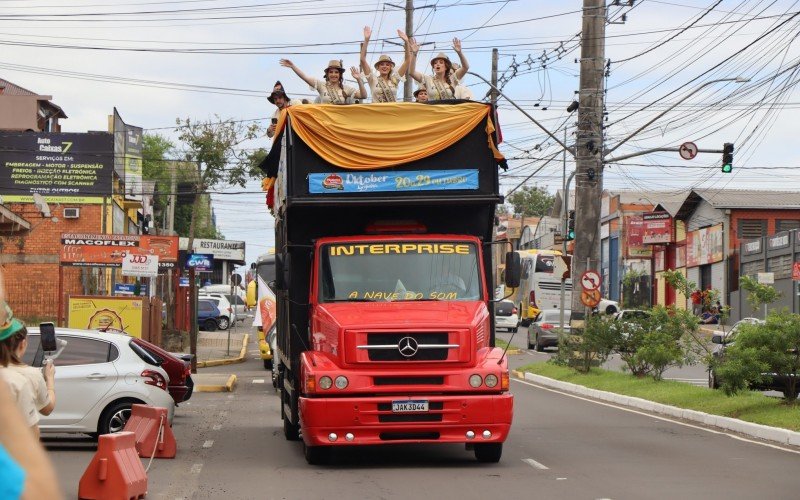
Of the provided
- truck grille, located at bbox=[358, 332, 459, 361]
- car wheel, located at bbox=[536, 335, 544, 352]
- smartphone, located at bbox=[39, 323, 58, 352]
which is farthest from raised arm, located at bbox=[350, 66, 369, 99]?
car wheel, located at bbox=[536, 335, 544, 352]

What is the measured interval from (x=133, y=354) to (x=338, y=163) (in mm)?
4087

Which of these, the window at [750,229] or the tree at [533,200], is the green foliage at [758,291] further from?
the tree at [533,200]

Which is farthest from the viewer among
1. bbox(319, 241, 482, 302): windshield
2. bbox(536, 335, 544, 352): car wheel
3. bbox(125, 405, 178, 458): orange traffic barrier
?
bbox(536, 335, 544, 352): car wheel

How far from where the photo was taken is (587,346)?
2852 centimetres

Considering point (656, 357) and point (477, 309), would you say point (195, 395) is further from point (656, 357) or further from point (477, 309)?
point (477, 309)

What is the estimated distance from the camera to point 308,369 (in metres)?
13.2

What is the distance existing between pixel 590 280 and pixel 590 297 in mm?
458

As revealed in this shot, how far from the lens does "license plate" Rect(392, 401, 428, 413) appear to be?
1309cm

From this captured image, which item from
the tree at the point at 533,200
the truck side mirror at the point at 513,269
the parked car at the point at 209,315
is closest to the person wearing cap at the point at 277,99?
the truck side mirror at the point at 513,269

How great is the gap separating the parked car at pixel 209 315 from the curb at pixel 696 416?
3384 cm

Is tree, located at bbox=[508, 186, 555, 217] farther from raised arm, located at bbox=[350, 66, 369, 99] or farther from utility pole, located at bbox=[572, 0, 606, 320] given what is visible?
raised arm, located at bbox=[350, 66, 369, 99]

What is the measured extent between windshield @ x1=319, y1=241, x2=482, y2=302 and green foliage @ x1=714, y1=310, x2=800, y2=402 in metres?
5.65

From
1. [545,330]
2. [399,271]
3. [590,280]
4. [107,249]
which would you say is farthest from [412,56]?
[545,330]

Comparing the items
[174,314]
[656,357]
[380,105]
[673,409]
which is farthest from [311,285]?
[174,314]
